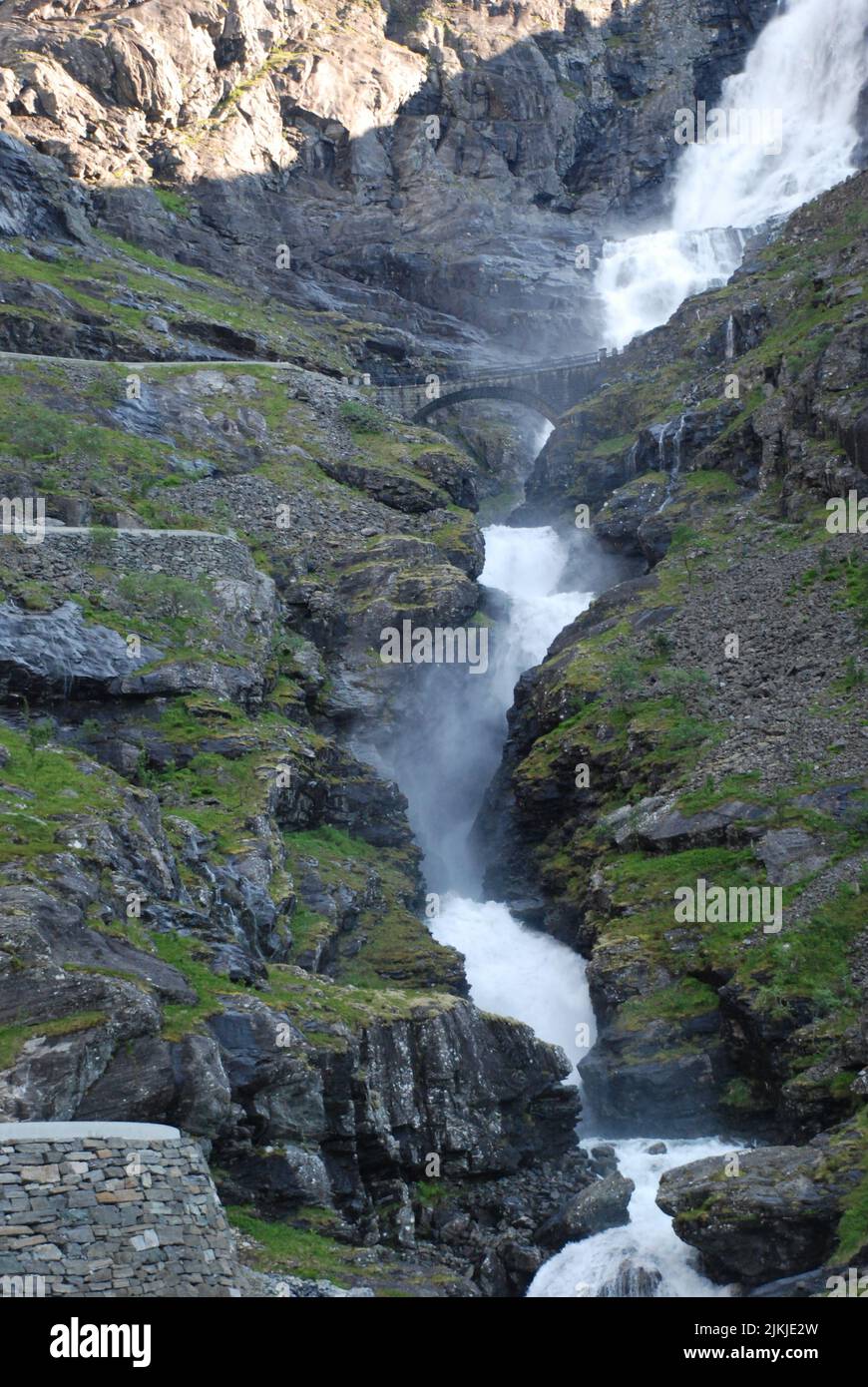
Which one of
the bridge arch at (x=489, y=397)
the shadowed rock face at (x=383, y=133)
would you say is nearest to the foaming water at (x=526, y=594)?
the bridge arch at (x=489, y=397)

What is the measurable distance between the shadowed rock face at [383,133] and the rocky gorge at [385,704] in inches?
19.6

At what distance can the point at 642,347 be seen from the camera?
75.0 m

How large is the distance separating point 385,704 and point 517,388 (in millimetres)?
37881

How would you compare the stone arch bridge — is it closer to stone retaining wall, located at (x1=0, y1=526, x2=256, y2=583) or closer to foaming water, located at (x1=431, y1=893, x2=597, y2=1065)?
stone retaining wall, located at (x1=0, y1=526, x2=256, y2=583)

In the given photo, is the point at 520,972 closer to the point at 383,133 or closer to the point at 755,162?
the point at 383,133

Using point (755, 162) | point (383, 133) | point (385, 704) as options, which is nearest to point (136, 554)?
point (385, 704)

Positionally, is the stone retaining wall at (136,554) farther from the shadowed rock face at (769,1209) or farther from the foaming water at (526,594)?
the shadowed rock face at (769,1209)

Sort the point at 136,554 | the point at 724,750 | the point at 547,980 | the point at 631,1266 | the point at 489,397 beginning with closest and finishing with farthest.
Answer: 1. the point at 631,1266
2. the point at 547,980
3. the point at 724,750
4. the point at 136,554
5. the point at 489,397

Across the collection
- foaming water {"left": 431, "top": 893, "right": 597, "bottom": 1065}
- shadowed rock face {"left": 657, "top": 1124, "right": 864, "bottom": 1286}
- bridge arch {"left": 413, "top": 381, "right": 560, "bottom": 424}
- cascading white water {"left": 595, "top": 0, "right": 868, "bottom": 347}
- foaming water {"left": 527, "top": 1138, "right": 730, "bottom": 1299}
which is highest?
cascading white water {"left": 595, "top": 0, "right": 868, "bottom": 347}

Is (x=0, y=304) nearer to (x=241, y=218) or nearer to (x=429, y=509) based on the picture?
(x=429, y=509)

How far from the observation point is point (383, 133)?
102 m

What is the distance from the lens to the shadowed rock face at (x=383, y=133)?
89.0 metres

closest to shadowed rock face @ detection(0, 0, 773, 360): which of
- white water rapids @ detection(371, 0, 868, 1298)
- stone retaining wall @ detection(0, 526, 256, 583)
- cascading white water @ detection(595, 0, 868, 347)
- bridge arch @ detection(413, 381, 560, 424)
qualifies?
cascading white water @ detection(595, 0, 868, 347)

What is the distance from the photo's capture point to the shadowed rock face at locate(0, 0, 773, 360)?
292 ft
